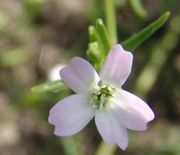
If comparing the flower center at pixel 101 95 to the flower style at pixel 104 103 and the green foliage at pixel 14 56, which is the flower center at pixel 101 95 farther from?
the green foliage at pixel 14 56

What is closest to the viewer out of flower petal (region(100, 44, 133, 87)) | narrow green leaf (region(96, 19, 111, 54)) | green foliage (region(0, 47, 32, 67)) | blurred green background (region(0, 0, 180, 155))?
flower petal (region(100, 44, 133, 87))

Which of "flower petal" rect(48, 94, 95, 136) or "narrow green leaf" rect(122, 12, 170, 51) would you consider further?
"narrow green leaf" rect(122, 12, 170, 51)

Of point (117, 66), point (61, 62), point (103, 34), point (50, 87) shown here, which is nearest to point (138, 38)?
point (103, 34)

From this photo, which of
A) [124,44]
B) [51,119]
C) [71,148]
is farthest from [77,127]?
[71,148]

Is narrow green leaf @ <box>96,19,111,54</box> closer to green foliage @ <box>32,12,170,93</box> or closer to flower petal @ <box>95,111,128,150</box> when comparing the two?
green foliage @ <box>32,12,170,93</box>

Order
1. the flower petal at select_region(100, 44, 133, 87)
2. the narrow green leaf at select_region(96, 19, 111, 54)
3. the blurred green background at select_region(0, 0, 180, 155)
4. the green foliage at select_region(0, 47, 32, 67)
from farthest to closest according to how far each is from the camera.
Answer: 1. the green foliage at select_region(0, 47, 32, 67)
2. the blurred green background at select_region(0, 0, 180, 155)
3. the narrow green leaf at select_region(96, 19, 111, 54)
4. the flower petal at select_region(100, 44, 133, 87)

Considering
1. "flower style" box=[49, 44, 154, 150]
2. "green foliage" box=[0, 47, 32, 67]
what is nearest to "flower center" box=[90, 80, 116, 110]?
"flower style" box=[49, 44, 154, 150]

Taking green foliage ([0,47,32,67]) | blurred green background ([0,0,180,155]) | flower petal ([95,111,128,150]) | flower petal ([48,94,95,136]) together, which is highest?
flower petal ([48,94,95,136])
